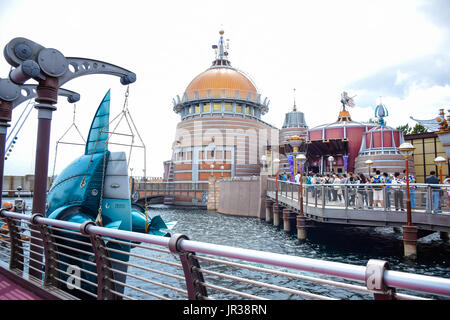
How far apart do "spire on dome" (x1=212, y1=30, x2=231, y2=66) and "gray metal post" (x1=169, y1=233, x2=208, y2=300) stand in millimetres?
56035

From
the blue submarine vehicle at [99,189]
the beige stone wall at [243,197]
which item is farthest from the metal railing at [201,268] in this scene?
the beige stone wall at [243,197]

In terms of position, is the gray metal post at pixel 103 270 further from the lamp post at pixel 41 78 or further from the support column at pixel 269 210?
the support column at pixel 269 210

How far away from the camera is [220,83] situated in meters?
51.5

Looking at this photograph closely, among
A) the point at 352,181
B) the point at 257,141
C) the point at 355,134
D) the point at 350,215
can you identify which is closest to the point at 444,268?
the point at 350,215

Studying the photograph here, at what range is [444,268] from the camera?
11305mm

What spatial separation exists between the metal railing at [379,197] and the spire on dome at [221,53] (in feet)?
146

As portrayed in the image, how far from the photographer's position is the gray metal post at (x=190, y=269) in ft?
8.95

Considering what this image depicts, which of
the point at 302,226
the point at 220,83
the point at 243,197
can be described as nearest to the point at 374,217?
the point at 302,226

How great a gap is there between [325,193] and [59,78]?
1165cm

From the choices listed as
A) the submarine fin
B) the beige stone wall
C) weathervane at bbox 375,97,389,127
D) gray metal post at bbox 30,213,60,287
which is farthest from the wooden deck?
weathervane at bbox 375,97,389,127

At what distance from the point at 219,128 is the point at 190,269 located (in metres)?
45.3

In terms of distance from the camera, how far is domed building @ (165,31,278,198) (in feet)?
153

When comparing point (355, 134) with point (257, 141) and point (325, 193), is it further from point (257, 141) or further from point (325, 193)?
point (325, 193)
